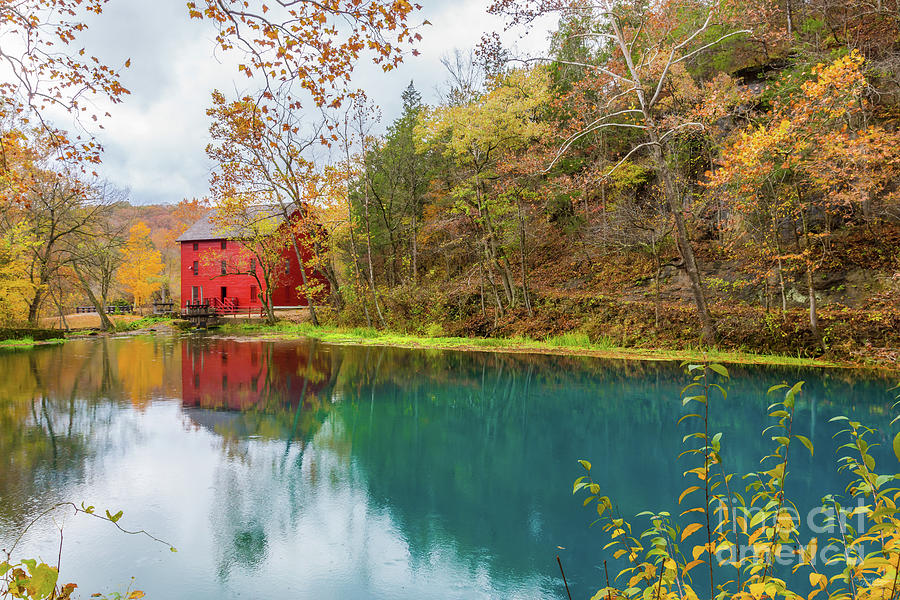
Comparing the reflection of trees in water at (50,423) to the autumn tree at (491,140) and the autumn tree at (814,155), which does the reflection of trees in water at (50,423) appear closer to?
the autumn tree at (491,140)

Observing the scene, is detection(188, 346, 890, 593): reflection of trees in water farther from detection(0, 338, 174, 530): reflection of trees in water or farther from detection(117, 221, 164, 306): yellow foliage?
detection(117, 221, 164, 306): yellow foliage

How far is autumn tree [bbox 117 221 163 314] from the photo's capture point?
1638 inches

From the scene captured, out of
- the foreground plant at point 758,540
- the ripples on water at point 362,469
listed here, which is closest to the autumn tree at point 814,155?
the ripples on water at point 362,469

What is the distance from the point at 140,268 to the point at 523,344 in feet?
129

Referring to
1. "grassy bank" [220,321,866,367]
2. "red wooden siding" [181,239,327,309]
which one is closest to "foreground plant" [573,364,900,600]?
"grassy bank" [220,321,866,367]

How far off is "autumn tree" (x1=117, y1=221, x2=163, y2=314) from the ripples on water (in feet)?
115

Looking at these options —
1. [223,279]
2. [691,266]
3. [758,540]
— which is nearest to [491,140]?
[691,266]

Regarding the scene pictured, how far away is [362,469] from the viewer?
5.59m

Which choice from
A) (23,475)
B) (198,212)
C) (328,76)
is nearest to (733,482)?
(328,76)

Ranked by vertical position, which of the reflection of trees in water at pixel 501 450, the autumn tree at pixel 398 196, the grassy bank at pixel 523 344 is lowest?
the reflection of trees in water at pixel 501 450

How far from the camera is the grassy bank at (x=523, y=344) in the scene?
12156 millimetres

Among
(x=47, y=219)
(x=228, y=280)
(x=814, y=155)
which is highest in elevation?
(x=47, y=219)

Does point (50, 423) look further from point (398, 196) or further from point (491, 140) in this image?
point (398, 196)

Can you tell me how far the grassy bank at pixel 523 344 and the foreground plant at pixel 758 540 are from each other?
3.95m
